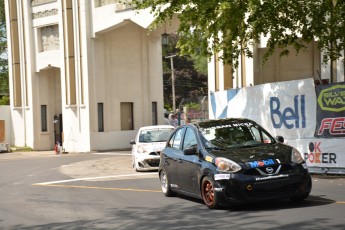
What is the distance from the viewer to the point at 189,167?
11.3 metres

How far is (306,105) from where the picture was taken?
1614 cm

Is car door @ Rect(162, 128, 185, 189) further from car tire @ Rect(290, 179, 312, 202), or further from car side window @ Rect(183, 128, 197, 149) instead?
car tire @ Rect(290, 179, 312, 202)

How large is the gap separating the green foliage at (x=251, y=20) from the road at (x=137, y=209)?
166 inches

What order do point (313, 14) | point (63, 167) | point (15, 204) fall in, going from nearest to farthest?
point (15, 204), point (313, 14), point (63, 167)

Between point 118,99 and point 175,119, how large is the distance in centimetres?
344

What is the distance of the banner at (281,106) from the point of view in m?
16.1

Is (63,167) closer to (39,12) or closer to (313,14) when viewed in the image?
(313,14)

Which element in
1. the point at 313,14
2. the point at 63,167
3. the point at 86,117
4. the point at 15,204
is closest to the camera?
the point at 15,204

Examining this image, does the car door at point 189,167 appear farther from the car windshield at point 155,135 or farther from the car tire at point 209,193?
the car windshield at point 155,135

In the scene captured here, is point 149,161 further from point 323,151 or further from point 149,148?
point 323,151

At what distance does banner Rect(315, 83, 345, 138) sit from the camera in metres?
15.0

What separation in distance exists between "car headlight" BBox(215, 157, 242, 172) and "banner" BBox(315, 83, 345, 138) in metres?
5.73

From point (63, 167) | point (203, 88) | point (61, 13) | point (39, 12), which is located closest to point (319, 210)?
point (63, 167)

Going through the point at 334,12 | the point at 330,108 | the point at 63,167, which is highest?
the point at 334,12
